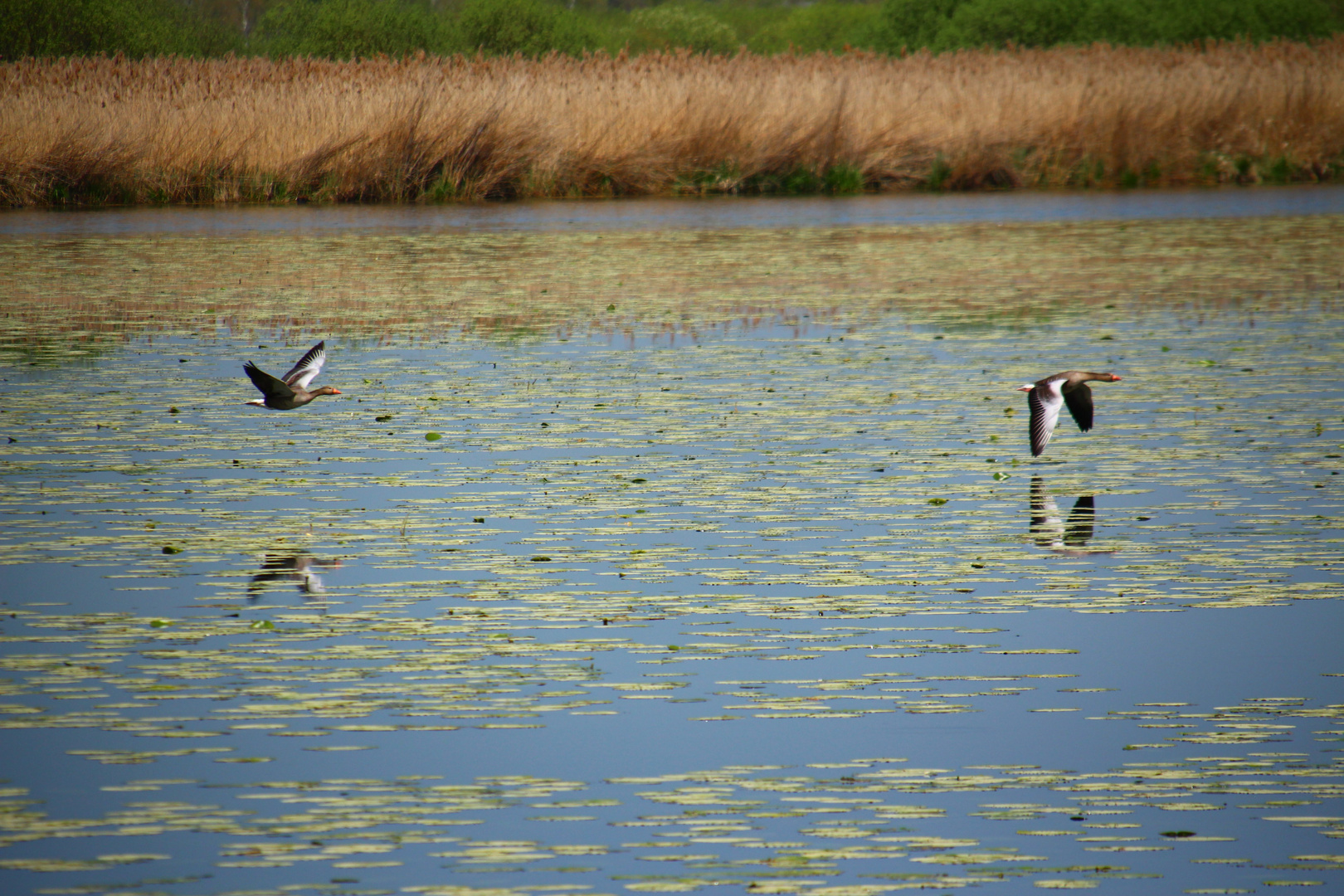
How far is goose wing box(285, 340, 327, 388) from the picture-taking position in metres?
8.51

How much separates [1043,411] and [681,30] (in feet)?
154

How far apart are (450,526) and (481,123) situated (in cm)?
1522

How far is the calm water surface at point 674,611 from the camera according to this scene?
3.53m

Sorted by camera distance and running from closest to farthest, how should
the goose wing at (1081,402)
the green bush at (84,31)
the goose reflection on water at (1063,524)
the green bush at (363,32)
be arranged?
1. the goose reflection on water at (1063,524)
2. the goose wing at (1081,402)
3. the green bush at (84,31)
4. the green bush at (363,32)

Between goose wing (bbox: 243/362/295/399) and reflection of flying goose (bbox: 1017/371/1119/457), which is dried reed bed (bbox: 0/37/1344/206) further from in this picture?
reflection of flying goose (bbox: 1017/371/1119/457)

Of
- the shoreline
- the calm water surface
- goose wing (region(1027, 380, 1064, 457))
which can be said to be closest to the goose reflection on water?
Answer: the calm water surface

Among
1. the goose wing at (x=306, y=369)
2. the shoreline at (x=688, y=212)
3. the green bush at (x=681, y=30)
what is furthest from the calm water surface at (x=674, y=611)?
the green bush at (x=681, y=30)

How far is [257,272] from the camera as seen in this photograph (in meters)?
15.0

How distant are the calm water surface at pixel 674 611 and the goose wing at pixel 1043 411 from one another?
0.44 feet

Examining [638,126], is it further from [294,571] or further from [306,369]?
[294,571]

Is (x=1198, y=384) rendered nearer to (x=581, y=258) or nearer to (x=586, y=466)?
(x=586, y=466)

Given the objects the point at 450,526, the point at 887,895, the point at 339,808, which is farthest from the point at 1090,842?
the point at 450,526

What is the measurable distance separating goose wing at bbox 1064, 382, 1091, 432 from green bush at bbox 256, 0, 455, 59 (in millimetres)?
30474

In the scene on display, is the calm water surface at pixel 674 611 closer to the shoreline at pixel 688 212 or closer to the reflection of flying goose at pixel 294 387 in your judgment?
the reflection of flying goose at pixel 294 387
